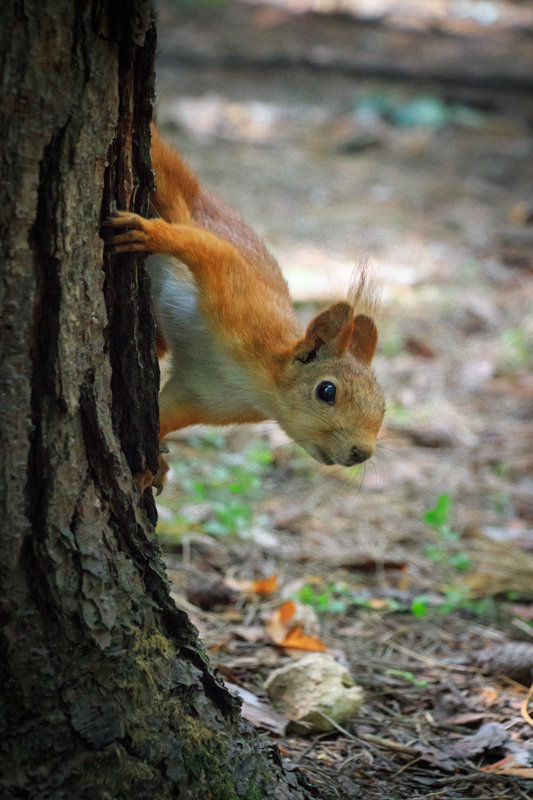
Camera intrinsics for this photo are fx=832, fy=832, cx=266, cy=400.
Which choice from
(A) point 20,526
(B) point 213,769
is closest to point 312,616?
(B) point 213,769

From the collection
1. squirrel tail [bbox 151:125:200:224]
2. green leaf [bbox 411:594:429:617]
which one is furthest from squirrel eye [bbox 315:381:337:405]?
green leaf [bbox 411:594:429:617]

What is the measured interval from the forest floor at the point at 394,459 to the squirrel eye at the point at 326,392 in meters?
0.30

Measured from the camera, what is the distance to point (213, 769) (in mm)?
1702

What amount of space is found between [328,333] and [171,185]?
569 millimetres

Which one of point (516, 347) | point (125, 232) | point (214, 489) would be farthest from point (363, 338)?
point (516, 347)

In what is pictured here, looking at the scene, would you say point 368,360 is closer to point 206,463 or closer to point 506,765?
point 506,765

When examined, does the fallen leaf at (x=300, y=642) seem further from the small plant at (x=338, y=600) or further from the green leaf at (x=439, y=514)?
the green leaf at (x=439, y=514)

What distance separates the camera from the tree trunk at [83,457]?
141 cm

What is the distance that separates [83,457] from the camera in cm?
159

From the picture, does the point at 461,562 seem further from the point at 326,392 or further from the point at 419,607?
the point at 326,392

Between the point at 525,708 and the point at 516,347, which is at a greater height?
the point at 516,347

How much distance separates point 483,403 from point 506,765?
10.3 feet

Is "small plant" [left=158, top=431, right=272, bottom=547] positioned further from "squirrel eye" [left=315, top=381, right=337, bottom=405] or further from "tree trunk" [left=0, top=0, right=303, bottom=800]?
"tree trunk" [left=0, top=0, right=303, bottom=800]

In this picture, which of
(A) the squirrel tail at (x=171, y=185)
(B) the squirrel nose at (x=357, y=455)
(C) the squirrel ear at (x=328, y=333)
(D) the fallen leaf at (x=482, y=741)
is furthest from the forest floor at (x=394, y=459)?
(A) the squirrel tail at (x=171, y=185)
